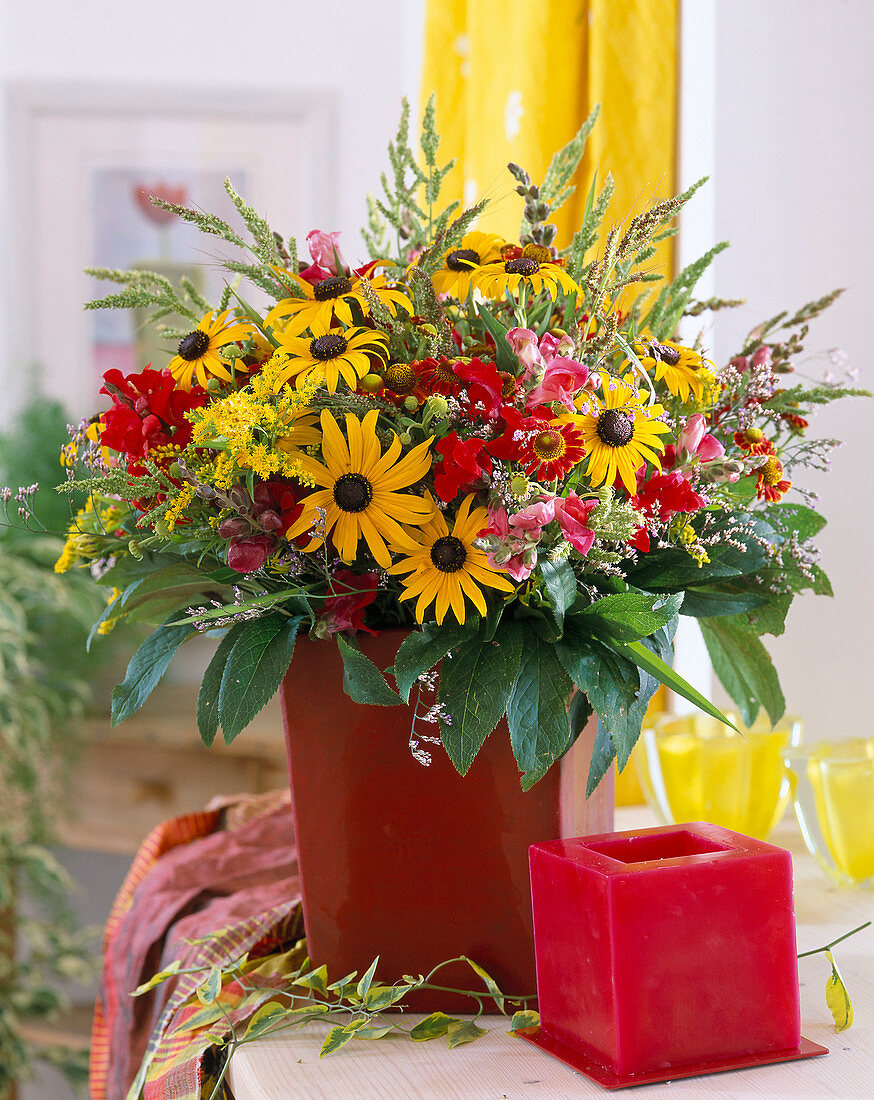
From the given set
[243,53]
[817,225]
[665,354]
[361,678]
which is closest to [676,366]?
[665,354]

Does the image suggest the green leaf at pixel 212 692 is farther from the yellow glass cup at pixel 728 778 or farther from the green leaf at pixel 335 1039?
the yellow glass cup at pixel 728 778

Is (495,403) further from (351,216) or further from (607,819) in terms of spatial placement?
(351,216)

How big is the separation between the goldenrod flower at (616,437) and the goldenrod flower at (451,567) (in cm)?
5

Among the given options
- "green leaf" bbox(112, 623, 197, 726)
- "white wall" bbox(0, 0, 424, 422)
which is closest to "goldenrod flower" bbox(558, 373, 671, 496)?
"green leaf" bbox(112, 623, 197, 726)

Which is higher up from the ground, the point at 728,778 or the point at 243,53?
the point at 243,53

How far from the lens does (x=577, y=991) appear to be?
465 millimetres

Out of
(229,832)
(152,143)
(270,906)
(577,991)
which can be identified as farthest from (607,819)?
(152,143)

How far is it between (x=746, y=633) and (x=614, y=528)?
230 millimetres

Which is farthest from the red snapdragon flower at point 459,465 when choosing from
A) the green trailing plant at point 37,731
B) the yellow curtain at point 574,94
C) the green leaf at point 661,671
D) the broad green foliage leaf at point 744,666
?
the green trailing plant at point 37,731

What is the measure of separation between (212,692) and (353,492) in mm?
127

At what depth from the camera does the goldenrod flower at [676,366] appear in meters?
0.52

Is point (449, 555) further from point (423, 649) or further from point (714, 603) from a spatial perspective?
point (714, 603)

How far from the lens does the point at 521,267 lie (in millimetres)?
499

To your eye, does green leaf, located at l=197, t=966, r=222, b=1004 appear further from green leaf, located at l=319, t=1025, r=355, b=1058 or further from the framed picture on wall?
the framed picture on wall
